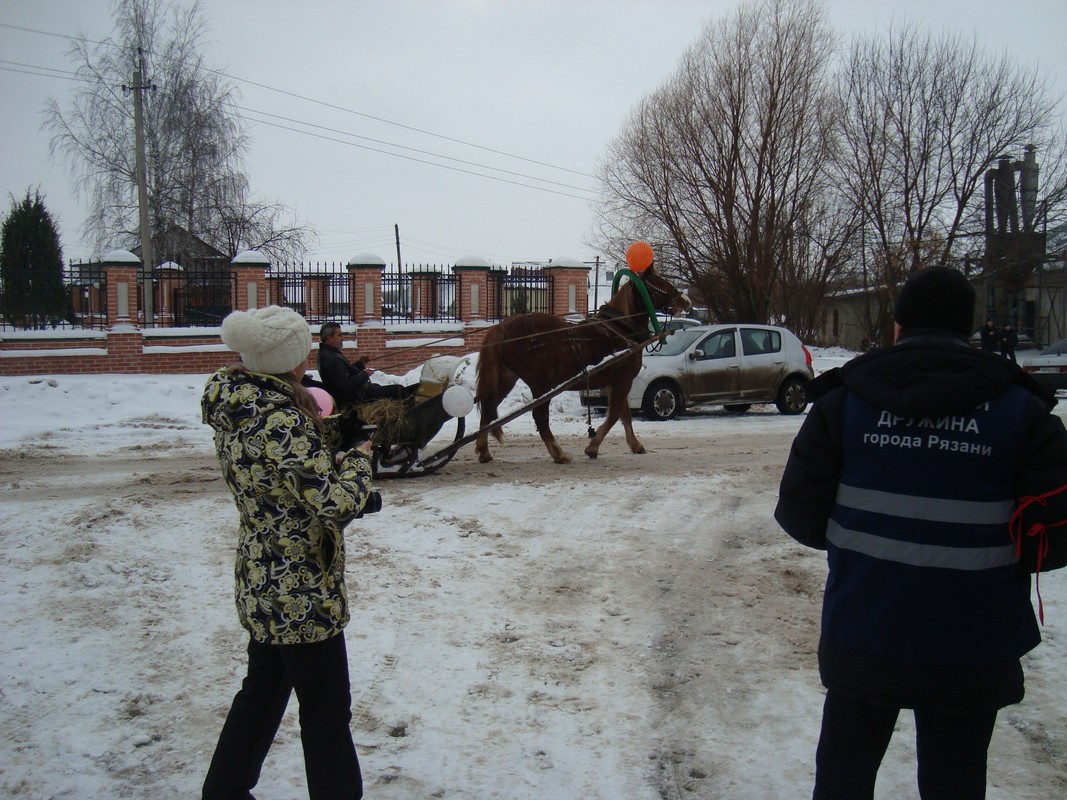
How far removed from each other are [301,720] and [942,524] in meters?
2.07

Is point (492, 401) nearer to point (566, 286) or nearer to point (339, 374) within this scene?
point (339, 374)

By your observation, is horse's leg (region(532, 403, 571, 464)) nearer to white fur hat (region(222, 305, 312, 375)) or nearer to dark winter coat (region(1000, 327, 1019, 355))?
white fur hat (region(222, 305, 312, 375))

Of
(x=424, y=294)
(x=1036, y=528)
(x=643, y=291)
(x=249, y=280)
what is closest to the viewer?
(x=1036, y=528)

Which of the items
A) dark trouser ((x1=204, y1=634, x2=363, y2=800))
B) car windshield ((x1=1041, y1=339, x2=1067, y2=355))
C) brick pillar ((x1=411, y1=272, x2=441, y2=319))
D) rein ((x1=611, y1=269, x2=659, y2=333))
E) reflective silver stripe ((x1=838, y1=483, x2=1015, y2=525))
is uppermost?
brick pillar ((x1=411, y1=272, x2=441, y2=319))

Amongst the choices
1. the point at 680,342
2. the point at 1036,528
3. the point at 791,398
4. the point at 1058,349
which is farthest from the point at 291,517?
the point at 1058,349

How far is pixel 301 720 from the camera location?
2.91 meters

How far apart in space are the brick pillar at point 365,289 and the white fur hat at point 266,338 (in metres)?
17.0

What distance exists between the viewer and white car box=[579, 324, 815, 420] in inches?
569

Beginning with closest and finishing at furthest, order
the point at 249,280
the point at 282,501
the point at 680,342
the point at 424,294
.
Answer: the point at 282,501 → the point at 680,342 → the point at 249,280 → the point at 424,294

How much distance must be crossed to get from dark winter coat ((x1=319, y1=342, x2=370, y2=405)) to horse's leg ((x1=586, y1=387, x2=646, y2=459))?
283cm

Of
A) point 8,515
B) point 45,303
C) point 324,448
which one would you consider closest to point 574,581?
point 324,448

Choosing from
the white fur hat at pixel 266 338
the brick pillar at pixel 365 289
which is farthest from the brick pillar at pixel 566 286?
the white fur hat at pixel 266 338

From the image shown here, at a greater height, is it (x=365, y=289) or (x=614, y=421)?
(x=365, y=289)

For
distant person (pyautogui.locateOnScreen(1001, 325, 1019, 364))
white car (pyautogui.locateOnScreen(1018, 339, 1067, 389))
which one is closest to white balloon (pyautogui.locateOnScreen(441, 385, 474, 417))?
white car (pyautogui.locateOnScreen(1018, 339, 1067, 389))
